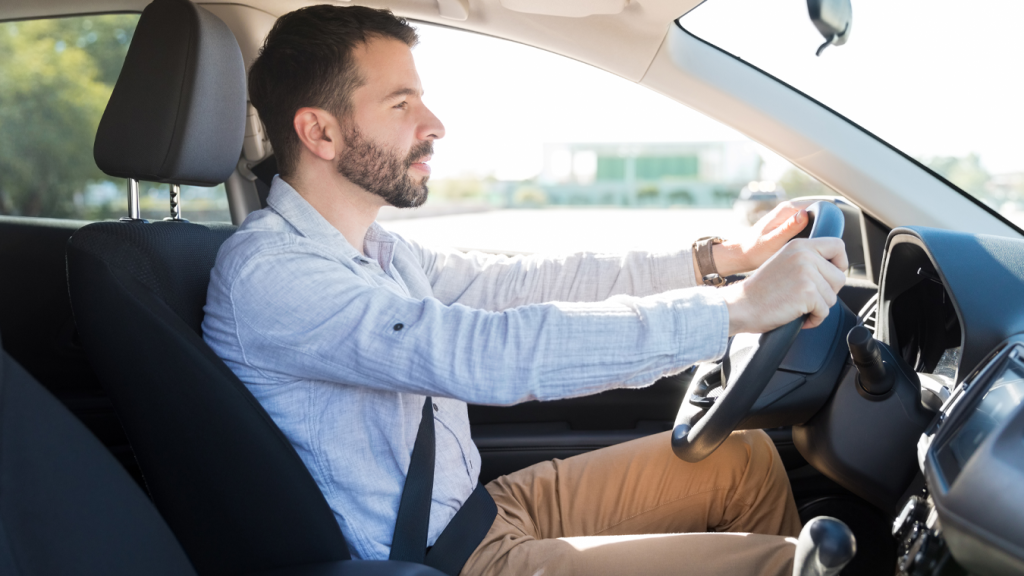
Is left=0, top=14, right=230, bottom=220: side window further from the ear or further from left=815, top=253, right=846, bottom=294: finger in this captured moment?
left=815, top=253, right=846, bottom=294: finger

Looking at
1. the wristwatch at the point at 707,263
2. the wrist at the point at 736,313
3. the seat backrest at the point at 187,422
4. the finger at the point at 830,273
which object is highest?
the finger at the point at 830,273

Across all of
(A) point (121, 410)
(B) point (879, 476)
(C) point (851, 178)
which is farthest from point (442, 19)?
(B) point (879, 476)

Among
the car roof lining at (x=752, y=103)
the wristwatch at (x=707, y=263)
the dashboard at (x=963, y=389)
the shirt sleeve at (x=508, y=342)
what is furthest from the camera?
the car roof lining at (x=752, y=103)

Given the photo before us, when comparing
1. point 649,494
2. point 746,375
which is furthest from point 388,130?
point 649,494

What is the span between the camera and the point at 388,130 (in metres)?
1.31

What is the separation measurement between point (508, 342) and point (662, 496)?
2.24 feet

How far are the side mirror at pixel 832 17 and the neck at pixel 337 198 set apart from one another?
764mm

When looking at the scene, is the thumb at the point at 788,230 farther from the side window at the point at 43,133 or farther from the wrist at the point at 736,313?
the side window at the point at 43,133

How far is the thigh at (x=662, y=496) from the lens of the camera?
1416 mm

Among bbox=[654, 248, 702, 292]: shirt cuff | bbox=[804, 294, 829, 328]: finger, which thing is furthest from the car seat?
bbox=[654, 248, 702, 292]: shirt cuff

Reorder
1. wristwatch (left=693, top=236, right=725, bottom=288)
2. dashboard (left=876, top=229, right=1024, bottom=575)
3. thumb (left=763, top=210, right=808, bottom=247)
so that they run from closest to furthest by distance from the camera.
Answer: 1. dashboard (left=876, top=229, right=1024, bottom=575)
2. thumb (left=763, top=210, right=808, bottom=247)
3. wristwatch (left=693, top=236, right=725, bottom=288)

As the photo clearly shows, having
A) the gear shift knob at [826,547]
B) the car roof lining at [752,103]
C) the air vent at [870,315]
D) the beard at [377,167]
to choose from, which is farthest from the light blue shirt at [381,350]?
the car roof lining at [752,103]

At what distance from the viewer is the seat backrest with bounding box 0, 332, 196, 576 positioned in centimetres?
73

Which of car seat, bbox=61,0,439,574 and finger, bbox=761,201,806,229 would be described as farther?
finger, bbox=761,201,806,229
